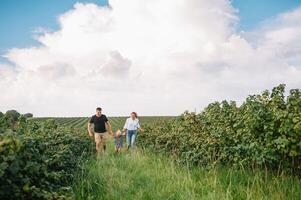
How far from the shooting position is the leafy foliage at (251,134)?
9.24 meters

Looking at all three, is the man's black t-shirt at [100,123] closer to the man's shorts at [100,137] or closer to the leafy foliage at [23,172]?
the man's shorts at [100,137]

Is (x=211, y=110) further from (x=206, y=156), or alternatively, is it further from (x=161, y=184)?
Result: (x=161, y=184)

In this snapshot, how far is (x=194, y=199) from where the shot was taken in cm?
805

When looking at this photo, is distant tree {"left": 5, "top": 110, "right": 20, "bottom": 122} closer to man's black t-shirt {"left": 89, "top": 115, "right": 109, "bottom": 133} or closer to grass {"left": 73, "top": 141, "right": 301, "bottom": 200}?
grass {"left": 73, "top": 141, "right": 301, "bottom": 200}

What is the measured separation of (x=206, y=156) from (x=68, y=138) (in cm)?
369

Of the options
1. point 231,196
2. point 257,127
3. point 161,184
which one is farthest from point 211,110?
point 231,196

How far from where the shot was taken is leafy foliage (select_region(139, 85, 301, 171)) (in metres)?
9.24

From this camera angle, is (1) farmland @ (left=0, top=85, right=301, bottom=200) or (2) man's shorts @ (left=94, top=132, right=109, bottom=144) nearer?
(1) farmland @ (left=0, top=85, right=301, bottom=200)

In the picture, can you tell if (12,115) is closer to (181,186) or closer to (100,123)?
(181,186)

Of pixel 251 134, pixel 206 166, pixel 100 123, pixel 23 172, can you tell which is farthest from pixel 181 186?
pixel 100 123

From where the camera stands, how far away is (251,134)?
10.2 metres

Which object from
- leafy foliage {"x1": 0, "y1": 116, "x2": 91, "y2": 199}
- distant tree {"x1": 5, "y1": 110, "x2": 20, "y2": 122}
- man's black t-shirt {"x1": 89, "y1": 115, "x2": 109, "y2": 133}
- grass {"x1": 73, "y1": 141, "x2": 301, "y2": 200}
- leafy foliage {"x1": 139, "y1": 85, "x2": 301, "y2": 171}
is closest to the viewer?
leafy foliage {"x1": 0, "y1": 116, "x2": 91, "y2": 199}

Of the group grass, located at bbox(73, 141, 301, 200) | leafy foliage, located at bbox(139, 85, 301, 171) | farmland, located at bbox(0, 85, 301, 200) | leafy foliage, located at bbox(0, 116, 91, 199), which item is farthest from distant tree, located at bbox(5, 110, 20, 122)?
leafy foliage, located at bbox(139, 85, 301, 171)

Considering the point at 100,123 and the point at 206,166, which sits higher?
the point at 100,123
